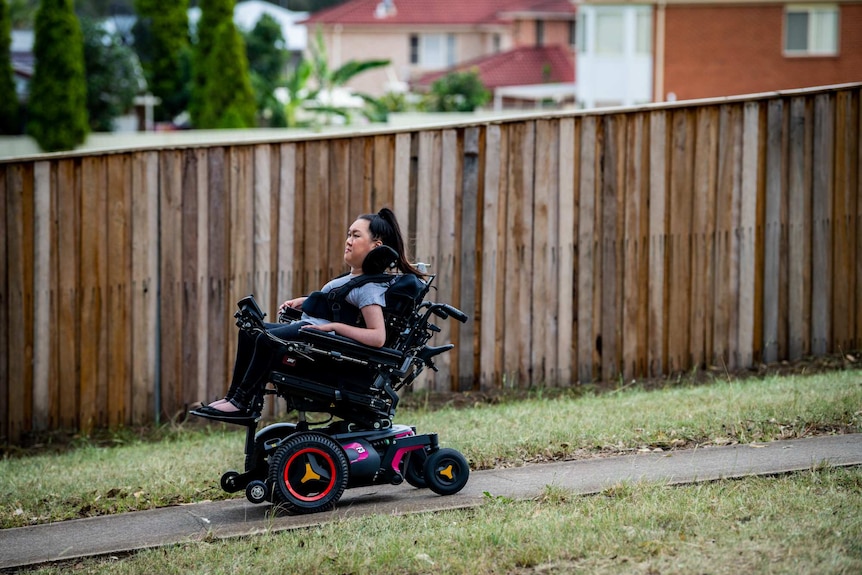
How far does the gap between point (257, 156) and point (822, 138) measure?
4650mm

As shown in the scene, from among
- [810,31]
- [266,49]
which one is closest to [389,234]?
[810,31]

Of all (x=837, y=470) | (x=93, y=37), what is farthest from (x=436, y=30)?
(x=837, y=470)

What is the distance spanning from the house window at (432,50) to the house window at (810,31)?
100 feet

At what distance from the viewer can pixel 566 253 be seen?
945 cm

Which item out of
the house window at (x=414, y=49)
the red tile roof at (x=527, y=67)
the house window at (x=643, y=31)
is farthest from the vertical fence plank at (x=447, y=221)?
the house window at (x=414, y=49)

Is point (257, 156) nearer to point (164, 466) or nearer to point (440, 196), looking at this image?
point (440, 196)

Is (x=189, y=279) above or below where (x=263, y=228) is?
below

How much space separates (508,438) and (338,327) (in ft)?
6.11

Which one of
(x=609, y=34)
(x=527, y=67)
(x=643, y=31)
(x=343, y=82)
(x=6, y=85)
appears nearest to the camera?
(x=6, y=85)

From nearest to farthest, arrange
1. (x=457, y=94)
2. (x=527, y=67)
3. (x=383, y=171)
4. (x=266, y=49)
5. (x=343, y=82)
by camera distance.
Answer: (x=383, y=171)
(x=343, y=82)
(x=457, y=94)
(x=266, y=49)
(x=527, y=67)

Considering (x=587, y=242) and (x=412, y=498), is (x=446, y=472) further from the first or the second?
(x=587, y=242)

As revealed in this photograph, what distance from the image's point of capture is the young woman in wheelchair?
19.1 ft

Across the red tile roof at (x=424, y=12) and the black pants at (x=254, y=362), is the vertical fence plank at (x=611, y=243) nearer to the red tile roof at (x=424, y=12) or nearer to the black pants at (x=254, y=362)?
the black pants at (x=254, y=362)

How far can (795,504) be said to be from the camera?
5.49 m
